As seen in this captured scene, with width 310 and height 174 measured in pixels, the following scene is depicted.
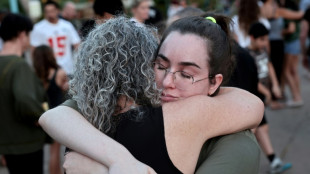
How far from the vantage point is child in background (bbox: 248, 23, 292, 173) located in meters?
5.25

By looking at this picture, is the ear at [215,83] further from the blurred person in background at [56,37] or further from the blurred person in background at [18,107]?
the blurred person in background at [56,37]

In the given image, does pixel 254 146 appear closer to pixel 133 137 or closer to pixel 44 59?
pixel 133 137

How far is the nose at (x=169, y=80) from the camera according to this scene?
1857 mm

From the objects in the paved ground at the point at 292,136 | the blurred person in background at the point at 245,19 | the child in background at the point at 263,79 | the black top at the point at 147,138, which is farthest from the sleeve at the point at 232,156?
the blurred person in background at the point at 245,19

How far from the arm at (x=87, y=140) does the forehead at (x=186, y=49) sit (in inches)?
15.9

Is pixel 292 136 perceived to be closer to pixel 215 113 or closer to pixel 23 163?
pixel 23 163

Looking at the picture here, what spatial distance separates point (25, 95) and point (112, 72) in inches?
90.4

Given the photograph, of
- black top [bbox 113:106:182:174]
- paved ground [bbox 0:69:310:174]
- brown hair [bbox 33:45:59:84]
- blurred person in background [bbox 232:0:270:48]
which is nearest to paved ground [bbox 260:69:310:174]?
paved ground [bbox 0:69:310:174]

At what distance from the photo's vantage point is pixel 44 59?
5230 mm

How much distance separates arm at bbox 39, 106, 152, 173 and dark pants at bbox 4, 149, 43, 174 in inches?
88.8

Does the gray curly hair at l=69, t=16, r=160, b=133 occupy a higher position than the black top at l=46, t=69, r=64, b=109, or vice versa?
the gray curly hair at l=69, t=16, r=160, b=133

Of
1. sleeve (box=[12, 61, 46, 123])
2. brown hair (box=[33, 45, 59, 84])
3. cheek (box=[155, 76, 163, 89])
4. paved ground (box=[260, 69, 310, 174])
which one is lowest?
paved ground (box=[260, 69, 310, 174])

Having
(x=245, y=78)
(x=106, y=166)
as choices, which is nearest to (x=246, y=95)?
(x=106, y=166)

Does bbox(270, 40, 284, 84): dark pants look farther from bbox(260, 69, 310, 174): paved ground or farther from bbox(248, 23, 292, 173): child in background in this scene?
bbox(248, 23, 292, 173): child in background
